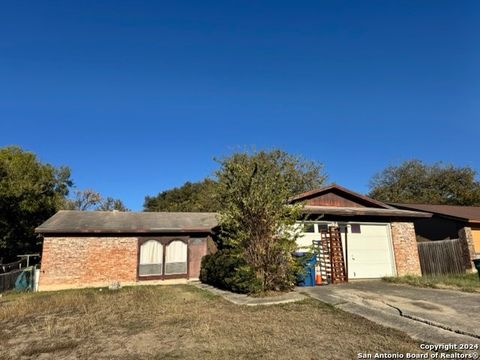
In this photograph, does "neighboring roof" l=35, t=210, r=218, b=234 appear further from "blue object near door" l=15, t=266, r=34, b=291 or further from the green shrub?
the green shrub

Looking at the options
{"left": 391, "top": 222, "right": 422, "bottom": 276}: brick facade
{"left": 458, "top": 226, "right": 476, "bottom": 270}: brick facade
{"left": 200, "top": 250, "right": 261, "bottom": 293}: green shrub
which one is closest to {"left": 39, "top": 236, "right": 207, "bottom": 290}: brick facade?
{"left": 200, "top": 250, "right": 261, "bottom": 293}: green shrub

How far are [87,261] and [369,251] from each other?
12.9 m

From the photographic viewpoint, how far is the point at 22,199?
22.4 metres

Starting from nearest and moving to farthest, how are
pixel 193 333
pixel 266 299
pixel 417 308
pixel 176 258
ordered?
pixel 193 333
pixel 417 308
pixel 266 299
pixel 176 258

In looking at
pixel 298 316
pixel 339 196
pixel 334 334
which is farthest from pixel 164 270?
pixel 334 334

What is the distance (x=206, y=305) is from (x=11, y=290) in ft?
35.5

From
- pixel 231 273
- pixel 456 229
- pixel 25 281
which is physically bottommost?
pixel 25 281

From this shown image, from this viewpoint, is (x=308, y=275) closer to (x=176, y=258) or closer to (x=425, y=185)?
(x=176, y=258)

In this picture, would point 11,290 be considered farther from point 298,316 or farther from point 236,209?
point 298,316

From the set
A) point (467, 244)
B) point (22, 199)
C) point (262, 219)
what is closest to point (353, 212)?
point (262, 219)

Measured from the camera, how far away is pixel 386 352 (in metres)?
5.08

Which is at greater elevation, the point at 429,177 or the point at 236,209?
the point at 429,177

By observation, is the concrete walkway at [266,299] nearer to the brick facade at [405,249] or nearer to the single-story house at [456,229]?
the brick facade at [405,249]

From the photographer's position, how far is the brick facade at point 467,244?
58.4ft
